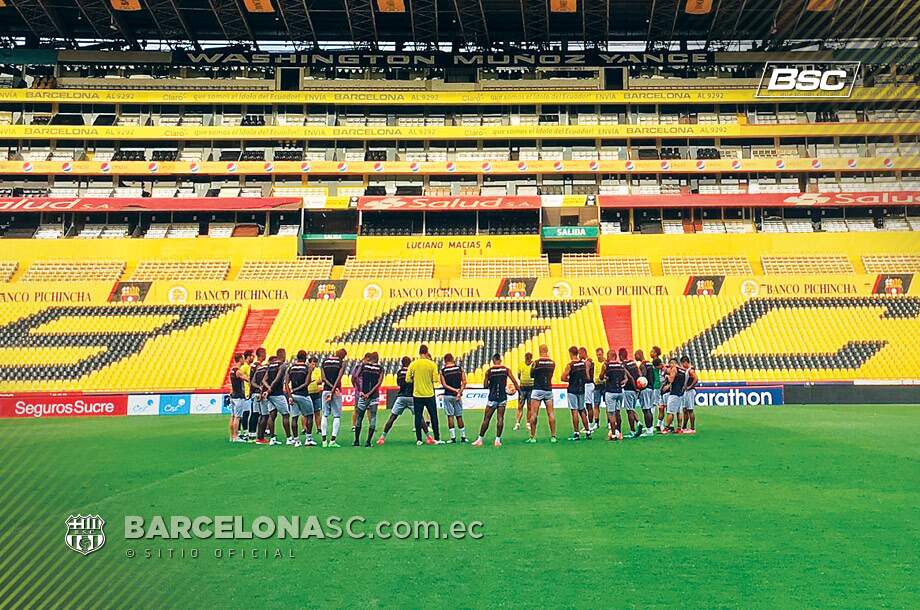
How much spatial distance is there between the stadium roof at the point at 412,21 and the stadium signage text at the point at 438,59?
1.02 metres

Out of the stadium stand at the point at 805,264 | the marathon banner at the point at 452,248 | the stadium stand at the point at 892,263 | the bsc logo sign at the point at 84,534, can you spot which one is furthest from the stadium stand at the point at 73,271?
the stadium stand at the point at 892,263

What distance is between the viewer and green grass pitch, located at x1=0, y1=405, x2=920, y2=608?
6.57 metres

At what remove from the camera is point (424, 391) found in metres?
16.9

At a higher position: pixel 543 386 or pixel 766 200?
pixel 766 200

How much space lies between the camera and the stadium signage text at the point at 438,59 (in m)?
58.7

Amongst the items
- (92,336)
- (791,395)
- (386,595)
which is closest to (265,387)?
(386,595)

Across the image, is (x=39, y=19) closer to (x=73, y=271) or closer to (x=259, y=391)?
(x=73, y=271)

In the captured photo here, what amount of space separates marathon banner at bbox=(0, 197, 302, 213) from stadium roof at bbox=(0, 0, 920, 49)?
11.2 metres

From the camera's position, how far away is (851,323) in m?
40.0

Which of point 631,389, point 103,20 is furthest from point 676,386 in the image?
point 103,20

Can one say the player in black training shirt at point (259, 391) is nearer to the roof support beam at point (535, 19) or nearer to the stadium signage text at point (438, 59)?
the roof support beam at point (535, 19)

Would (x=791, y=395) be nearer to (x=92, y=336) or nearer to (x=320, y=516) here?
(x=320, y=516)

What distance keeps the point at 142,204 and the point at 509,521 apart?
1948 inches

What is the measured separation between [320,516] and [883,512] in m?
6.30
